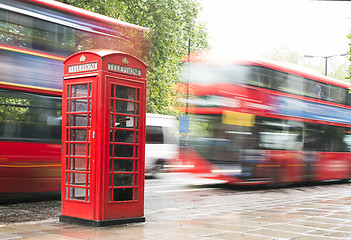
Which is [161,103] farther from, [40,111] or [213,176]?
[40,111]

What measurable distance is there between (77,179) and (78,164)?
0.21 m

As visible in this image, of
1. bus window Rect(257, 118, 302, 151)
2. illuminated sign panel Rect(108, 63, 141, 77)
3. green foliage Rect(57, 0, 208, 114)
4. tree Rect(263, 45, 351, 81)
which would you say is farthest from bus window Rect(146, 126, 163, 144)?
tree Rect(263, 45, 351, 81)

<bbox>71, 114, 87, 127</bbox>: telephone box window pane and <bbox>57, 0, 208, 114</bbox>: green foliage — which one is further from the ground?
<bbox>57, 0, 208, 114</bbox>: green foliage

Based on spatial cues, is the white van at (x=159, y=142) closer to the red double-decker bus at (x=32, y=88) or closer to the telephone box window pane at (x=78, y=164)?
the red double-decker bus at (x=32, y=88)

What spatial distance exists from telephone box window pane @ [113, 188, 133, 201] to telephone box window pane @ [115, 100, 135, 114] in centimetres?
109

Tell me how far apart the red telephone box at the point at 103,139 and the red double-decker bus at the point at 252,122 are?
6.07 meters

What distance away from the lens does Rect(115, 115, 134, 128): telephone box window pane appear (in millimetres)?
6590

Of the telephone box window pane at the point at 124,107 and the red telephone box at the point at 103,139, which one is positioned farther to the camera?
the telephone box window pane at the point at 124,107

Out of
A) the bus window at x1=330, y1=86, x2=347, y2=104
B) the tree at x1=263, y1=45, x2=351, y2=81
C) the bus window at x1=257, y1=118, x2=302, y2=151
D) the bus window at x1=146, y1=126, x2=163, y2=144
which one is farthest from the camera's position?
the tree at x1=263, y1=45, x2=351, y2=81

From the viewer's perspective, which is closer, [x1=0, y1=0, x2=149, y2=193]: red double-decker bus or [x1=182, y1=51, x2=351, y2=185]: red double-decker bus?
[x1=0, y1=0, x2=149, y2=193]: red double-decker bus

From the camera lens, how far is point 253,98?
12891mm

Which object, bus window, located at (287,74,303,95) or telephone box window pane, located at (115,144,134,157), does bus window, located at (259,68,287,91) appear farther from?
telephone box window pane, located at (115,144,134,157)

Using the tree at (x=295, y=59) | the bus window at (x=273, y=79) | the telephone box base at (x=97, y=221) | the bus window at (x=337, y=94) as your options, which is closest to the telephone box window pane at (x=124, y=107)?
the telephone box base at (x=97, y=221)

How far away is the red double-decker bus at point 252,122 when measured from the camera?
12680 mm
